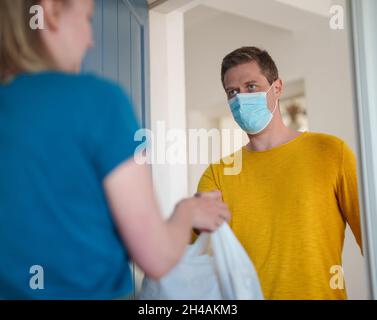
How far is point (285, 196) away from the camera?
114 centimetres

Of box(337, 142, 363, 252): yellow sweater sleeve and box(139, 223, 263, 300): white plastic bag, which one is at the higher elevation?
box(337, 142, 363, 252): yellow sweater sleeve

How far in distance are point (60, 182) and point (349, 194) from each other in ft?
2.48

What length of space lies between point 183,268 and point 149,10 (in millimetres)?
867

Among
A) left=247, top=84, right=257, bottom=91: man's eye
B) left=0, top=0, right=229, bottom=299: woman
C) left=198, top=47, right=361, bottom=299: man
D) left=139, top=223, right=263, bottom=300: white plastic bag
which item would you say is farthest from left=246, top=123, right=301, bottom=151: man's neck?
left=0, top=0, right=229, bottom=299: woman

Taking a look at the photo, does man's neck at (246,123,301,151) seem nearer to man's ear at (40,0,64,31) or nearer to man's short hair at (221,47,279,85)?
man's short hair at (221,47,279,85)

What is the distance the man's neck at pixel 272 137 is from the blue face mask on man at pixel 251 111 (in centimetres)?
3

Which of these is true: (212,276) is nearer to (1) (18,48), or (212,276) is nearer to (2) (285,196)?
(2) (285,196)

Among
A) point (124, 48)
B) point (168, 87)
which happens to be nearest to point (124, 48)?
point (124, 48)

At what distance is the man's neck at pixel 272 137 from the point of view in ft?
4.06

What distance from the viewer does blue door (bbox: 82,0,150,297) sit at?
1.06 m

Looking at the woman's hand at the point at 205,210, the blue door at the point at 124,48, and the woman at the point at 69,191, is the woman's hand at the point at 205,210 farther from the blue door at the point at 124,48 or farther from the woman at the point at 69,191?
the blue door at the point at 124,48

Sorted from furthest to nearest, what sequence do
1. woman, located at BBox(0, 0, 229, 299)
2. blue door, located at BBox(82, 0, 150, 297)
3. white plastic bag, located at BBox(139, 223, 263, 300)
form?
1. blue door, located at BBox(82, 0, 150, 297)
2. white plastic bag, located at BBox(139, 223, 263, 300)
3. woman, located at BBox(0, 0, 229, 299)

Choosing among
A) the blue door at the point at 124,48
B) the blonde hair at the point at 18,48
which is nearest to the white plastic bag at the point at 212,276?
the blue door at the point at 124,48

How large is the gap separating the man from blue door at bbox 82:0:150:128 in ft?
0.82
